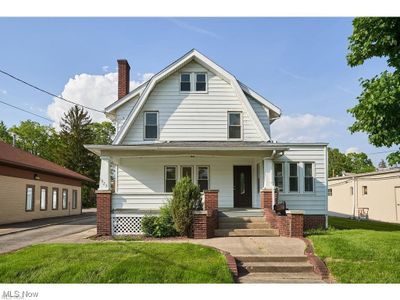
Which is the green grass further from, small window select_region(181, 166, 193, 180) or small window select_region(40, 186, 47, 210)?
small window select_region(40, 186, 47, 210)

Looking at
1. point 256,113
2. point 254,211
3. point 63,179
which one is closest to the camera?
point 254,211

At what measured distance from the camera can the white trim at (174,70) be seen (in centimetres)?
1659

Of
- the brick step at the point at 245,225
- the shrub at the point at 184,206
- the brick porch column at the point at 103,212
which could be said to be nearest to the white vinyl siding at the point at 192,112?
the brick porch column at the point at 103,212

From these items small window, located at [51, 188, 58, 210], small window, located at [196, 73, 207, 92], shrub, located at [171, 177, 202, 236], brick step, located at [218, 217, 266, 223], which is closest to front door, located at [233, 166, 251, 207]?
brick step, located at [218, 217, 266, 223]

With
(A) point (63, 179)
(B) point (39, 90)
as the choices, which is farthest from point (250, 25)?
(A) point (63, 179)

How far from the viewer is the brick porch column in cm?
1353

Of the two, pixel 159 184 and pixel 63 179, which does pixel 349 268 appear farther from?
pixel 63 179

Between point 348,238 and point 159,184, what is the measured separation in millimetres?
8493

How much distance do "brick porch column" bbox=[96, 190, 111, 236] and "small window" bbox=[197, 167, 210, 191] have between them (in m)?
4.68

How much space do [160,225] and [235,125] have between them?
6.47 meters

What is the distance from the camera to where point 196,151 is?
14625 mm

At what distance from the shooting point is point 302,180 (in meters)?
16.5

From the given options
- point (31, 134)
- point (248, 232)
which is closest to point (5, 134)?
point (31, 134)
